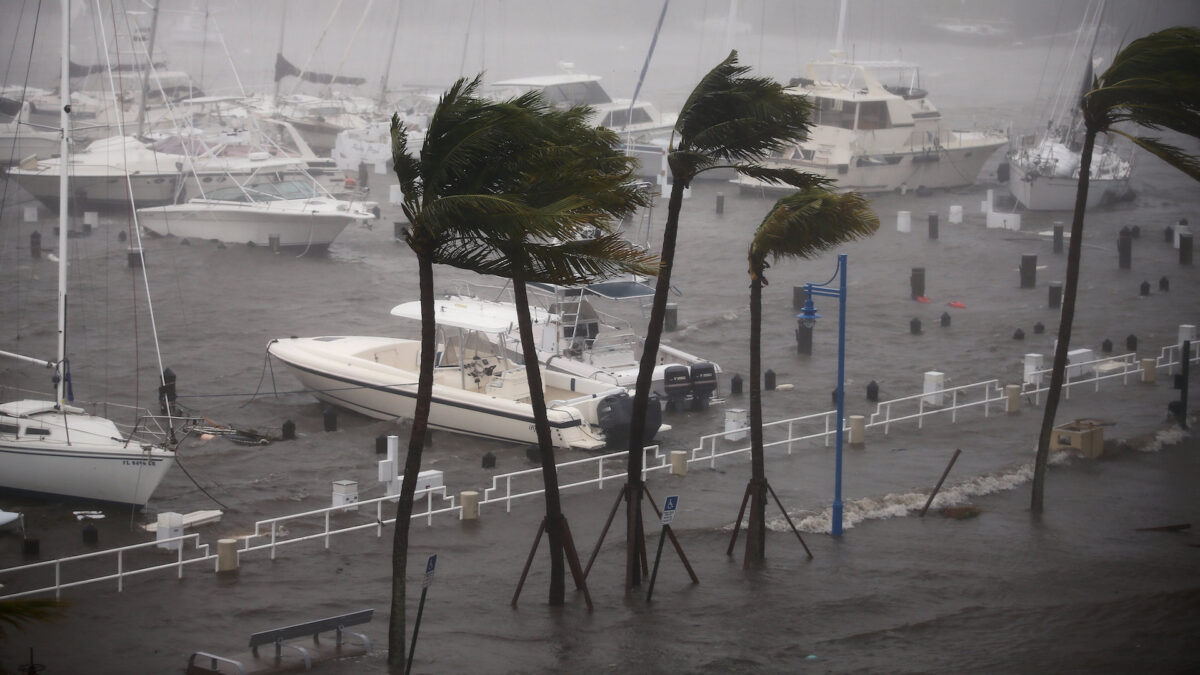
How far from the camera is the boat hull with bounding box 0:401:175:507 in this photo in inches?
790

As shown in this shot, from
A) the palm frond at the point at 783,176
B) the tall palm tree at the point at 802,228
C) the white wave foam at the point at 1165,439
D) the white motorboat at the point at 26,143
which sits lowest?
the white wave foam at the point at 1165,439

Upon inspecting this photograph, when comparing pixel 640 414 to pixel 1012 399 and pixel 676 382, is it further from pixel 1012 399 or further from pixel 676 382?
pixel 1012 399

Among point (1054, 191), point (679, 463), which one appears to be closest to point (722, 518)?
point (679, 463)

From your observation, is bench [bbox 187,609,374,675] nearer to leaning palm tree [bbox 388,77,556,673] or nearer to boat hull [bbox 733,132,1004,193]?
leaning palm tree [bbox 388,77,556,673]

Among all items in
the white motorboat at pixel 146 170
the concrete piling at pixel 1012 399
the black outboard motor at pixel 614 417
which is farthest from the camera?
the white motorboat at pixel 146 170

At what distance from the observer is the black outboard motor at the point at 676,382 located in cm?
2722

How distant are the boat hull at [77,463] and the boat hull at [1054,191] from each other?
4025 cm

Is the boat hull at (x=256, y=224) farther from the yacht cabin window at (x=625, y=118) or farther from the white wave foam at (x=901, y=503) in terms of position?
the white wave foam at (x=901, y=503)

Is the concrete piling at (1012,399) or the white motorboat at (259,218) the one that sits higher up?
the white motorboat at (259,218)

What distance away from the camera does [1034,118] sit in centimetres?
8862

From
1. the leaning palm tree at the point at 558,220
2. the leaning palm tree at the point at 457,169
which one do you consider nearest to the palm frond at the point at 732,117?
the leaning palm tree at the point at 558,220

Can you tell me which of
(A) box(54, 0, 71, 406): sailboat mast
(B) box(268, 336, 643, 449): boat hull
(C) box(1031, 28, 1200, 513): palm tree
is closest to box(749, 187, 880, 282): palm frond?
(C) box(1031, 28, 1200, 513): palm tree

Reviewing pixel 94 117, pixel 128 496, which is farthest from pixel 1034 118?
pixel 128 496

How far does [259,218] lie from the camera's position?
1732 inches
